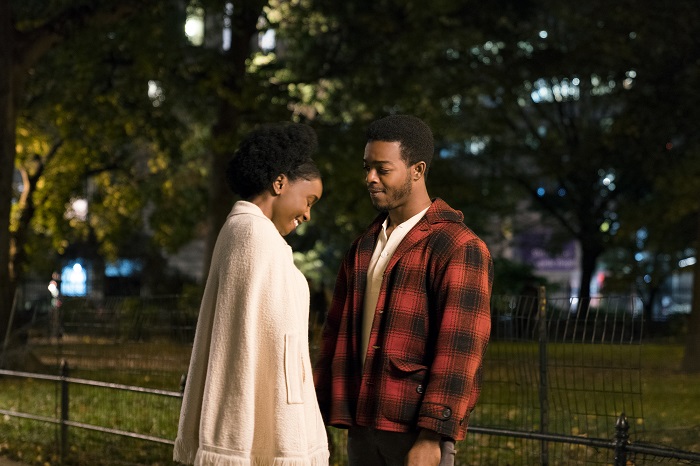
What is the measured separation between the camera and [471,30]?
87.8ft

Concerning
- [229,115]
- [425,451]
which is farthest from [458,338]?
[229,115]

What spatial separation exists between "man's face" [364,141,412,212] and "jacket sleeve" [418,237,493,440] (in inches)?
11.7

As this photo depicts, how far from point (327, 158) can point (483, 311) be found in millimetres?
22195

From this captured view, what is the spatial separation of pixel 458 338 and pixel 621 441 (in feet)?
8.23

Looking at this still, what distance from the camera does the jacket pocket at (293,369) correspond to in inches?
170

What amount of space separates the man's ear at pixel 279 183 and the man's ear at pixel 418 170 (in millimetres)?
491

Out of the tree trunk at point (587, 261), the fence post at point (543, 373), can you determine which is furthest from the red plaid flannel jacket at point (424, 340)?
the tree trunk at point (587, 261)

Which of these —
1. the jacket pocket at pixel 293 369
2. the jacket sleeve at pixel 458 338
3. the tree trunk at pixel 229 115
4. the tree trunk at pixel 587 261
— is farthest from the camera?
the tree trunk at pixel 587 261

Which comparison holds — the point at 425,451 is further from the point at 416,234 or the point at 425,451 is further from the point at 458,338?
the point at 416,234

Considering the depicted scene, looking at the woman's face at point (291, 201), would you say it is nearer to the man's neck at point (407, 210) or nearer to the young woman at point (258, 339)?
the young woman at point (258, 339)

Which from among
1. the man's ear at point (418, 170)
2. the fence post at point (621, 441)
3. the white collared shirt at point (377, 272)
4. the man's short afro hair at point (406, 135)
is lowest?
the fence post at point (621, 441)

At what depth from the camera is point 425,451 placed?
4.41 m

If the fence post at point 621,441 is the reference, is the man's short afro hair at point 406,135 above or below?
above

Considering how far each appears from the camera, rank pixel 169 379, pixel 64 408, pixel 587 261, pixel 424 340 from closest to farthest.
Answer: pixel 424 340
pixel 169 379
pixel 64 408
pixel 587 261
